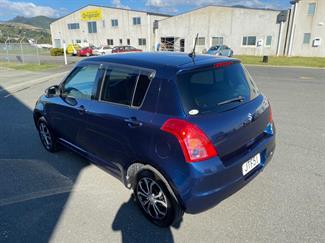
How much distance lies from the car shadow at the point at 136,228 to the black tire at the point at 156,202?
6 centimetres

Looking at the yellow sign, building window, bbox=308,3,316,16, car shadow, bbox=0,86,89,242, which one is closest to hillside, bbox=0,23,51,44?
the yellow sign

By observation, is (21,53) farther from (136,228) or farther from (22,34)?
(22,34)

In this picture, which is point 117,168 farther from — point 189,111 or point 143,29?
point 143,29

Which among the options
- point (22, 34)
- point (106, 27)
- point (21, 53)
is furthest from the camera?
point (22, 34)

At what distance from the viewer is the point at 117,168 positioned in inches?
117

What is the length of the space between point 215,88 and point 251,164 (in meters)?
0.90

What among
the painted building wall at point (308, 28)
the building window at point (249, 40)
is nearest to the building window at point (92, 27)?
the building window at point (249, 40)

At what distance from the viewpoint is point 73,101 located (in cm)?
347

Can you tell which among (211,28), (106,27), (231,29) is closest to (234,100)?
(231,29)

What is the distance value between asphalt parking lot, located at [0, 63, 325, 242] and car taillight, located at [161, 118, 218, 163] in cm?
88

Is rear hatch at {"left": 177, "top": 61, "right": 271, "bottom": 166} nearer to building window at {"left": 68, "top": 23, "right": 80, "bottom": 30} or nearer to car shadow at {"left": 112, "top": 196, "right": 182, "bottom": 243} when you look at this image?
car shadow at {"left": 112, "top": 196, "right": 182, "bottom": 243}

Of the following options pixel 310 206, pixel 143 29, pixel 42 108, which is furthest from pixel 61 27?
pixel 310 206

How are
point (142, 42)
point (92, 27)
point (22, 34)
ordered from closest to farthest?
1. point (142, 42)
2. point (92, 27)
3. point (22, 34)

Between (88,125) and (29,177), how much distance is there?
4.38 feet
